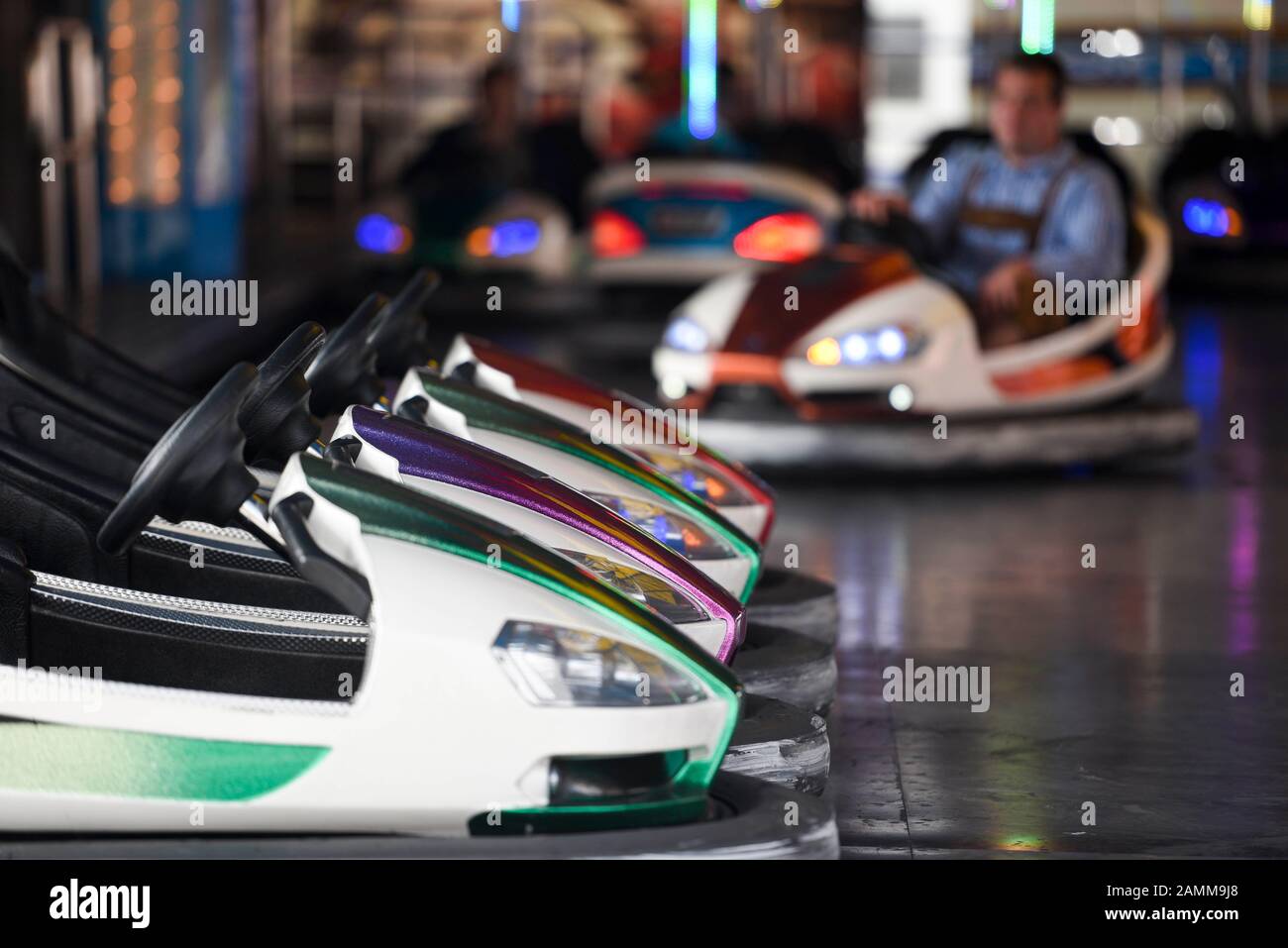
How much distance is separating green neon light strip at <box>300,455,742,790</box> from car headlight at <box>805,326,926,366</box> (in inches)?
128

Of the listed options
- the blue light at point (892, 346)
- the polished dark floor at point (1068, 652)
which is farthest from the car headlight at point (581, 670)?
the blue light at point (892, 346)

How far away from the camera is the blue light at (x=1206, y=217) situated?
10.7 metres

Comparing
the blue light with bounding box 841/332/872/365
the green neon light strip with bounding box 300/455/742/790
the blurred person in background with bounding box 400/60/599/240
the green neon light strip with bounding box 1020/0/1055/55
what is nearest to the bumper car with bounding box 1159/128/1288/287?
the green neon light strip with bounding box 1020/0/1055/55

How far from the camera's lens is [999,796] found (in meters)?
2.74

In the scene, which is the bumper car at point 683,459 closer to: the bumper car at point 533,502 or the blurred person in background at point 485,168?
the bumper car at point 533,502

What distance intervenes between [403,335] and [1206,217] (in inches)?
329

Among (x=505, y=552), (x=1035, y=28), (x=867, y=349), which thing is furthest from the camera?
(x=1035, y=28)

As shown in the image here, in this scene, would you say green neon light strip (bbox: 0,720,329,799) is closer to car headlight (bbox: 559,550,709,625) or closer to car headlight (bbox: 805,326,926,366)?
car headlight (bbox: 559,550,709,625)

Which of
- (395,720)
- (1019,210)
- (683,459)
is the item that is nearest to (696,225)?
(1019,210)

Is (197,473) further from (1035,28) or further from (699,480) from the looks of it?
(1035,28)

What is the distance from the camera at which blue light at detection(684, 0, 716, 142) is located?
370 inches

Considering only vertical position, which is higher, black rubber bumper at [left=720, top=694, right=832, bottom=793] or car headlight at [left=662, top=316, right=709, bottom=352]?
car headlight at [left=662, top=316, right=709, bottom=352]

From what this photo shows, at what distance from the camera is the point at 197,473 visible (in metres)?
2.01

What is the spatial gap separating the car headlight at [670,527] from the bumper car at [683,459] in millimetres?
288
